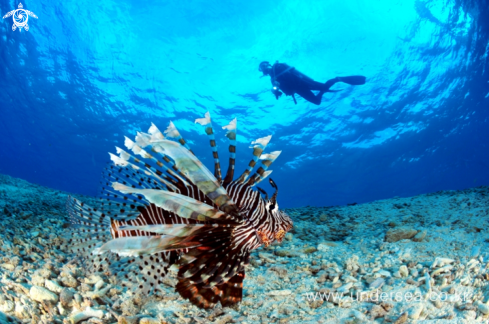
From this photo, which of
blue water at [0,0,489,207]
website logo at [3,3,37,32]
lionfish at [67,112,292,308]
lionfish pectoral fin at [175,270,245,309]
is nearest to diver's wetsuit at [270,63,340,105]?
blue water at [0,0,489,207]

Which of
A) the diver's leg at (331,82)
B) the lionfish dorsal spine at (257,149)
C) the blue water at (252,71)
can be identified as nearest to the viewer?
the lionfish dorsal spine at (257,149)

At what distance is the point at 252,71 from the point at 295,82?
7574 millimetres

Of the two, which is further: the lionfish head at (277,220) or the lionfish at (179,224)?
the lionfish head at (277,220)

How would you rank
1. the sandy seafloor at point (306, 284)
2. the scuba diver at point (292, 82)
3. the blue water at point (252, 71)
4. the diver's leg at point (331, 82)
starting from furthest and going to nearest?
1. the blue water at point (252, 71)
2. the scuba diver at point (292, 82)
3. the diver's leg at point (331, 82)
4. the sandy seafloor at point (306, 284)

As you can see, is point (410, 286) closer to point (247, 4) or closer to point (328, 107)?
point (247, 4)

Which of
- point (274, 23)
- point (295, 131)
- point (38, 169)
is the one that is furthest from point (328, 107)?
point (38, 169)

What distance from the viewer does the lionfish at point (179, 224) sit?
1618 mm

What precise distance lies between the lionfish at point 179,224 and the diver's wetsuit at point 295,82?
11.9m

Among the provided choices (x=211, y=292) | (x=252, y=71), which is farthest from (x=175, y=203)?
(x=252, y=71)

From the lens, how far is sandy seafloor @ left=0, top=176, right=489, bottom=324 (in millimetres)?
2006

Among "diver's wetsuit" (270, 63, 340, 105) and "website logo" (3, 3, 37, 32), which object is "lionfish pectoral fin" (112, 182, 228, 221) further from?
"website logo" (3, 3, 37, 32)

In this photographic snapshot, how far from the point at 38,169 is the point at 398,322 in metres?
69.7

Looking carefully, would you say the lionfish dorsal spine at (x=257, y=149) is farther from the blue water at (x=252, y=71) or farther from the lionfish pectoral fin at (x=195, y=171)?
the blue water at (x=252, y=71)

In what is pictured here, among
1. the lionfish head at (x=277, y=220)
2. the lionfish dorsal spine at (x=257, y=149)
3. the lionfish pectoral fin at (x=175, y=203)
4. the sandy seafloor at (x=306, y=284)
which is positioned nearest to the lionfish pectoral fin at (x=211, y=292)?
the sandy seafloor at (x=306, y=284)
